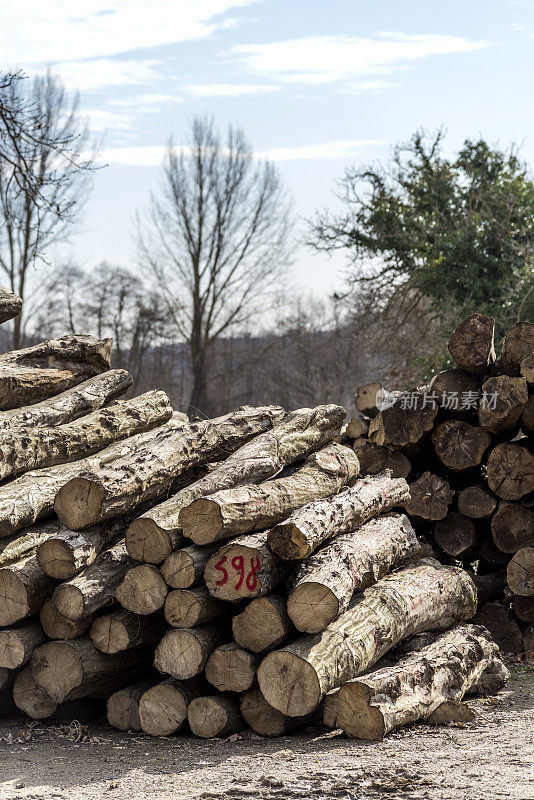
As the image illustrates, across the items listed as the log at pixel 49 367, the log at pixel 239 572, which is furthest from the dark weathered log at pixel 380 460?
the log at pixel 239 572

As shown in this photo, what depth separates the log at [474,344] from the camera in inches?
295

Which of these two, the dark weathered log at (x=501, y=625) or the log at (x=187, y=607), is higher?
the log at (x=187, y=607)

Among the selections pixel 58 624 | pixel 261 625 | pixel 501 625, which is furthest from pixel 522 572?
pixel 58 624

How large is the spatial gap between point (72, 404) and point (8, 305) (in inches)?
51.4

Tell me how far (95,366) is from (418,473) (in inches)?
132

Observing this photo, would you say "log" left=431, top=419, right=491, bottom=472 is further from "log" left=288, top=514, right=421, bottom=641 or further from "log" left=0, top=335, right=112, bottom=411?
"log" left=0, top=335, right=112, bottom=411

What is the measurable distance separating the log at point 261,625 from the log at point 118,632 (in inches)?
24.6

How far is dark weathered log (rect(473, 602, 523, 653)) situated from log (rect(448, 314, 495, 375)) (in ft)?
7.31

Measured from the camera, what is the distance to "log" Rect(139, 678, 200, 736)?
15.1 ft

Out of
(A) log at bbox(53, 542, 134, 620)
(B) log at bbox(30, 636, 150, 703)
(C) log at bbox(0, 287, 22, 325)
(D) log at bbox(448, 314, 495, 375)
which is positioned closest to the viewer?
(A) log at bbox(53, 542, 134, 620)

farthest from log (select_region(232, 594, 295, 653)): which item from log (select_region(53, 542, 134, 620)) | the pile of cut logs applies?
log (select_region(53, 542, 134, 620))

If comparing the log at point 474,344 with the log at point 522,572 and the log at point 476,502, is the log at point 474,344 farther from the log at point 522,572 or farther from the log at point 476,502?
the log at point 522,572

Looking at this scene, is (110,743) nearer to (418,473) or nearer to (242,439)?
(242,439)

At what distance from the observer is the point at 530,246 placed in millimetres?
16953
